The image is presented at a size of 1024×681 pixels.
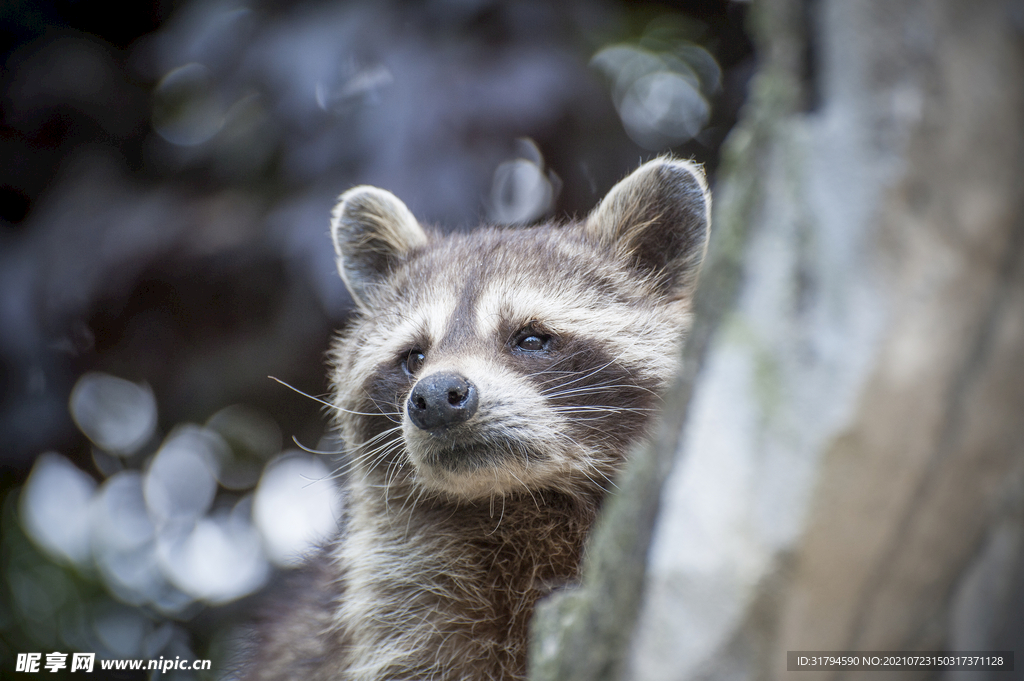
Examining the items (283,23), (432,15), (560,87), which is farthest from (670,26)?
(283,23)

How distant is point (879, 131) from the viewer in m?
0.90

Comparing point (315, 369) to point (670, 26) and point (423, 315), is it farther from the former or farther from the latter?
point (670, 26)

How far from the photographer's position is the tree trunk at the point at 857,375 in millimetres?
894

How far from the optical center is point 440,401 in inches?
91.1

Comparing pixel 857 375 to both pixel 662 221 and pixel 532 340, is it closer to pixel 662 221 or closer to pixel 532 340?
pixel 532 340

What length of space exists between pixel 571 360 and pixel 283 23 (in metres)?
1.58

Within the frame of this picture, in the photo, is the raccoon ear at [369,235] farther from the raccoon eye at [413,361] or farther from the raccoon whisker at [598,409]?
the raccoon whisker at [598,409]

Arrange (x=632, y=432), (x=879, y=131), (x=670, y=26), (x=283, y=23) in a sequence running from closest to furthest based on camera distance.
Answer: (x=879, y=131)
(x=632, y=432)
(x=283, y=23)
(x=670, y=26)

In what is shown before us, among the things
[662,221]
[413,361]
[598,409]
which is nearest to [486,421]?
[598,409]

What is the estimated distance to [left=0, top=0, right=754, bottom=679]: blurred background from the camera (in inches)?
113

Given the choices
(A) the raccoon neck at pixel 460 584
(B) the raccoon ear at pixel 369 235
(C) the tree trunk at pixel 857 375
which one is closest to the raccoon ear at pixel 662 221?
(B) the raccoon ear at pixel 369 235

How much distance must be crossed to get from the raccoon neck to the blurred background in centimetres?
76

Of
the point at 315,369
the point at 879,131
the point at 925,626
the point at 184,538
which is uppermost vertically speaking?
the point at 879,131

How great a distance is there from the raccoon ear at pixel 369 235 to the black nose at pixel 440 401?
1.00 m
